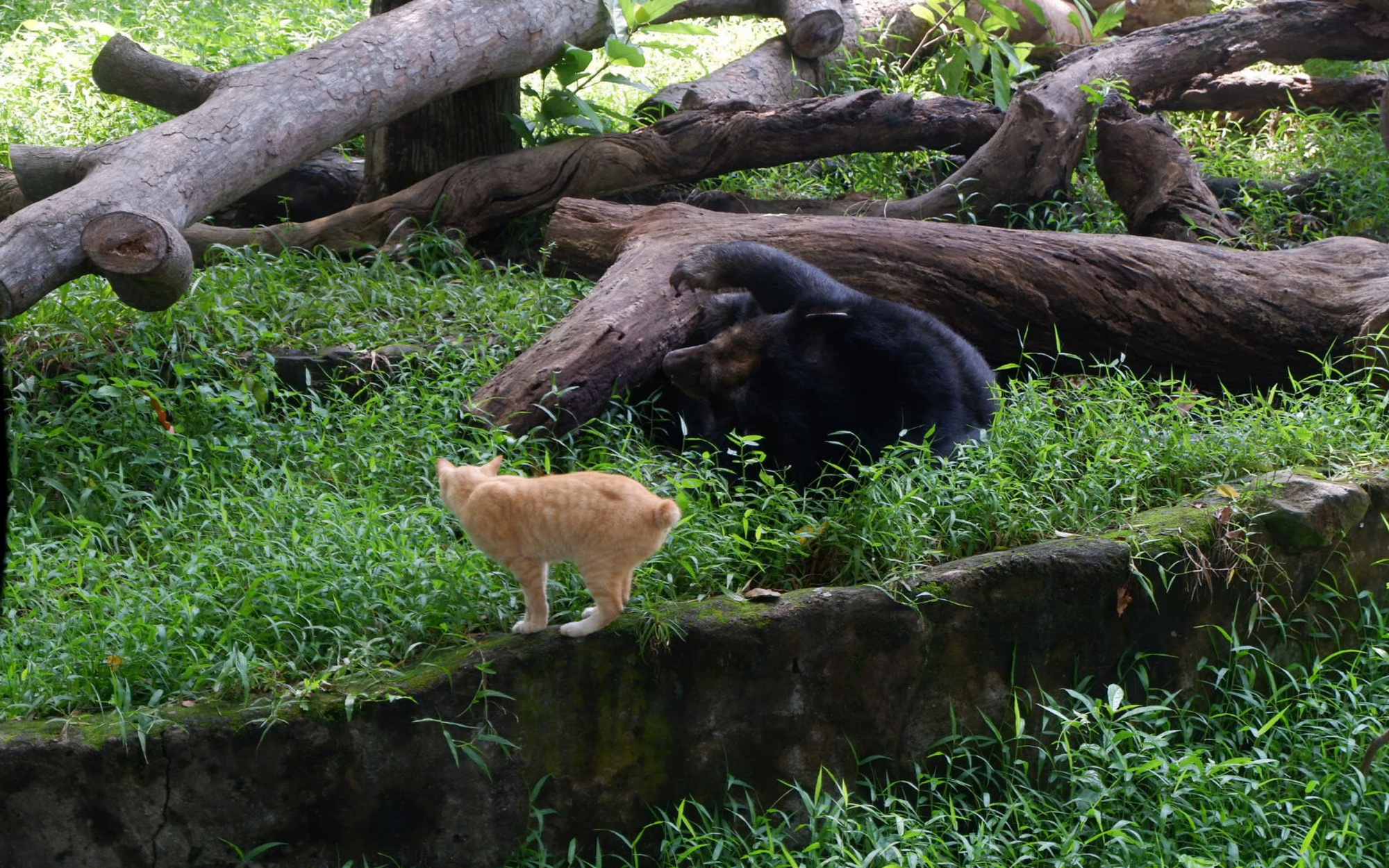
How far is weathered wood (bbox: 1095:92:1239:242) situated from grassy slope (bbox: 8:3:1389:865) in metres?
1.62

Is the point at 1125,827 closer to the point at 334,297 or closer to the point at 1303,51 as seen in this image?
the point at 334,297

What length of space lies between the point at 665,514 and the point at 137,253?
268 cm

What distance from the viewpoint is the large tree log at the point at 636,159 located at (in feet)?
21.2

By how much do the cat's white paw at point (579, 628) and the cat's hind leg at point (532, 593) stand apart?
82mm

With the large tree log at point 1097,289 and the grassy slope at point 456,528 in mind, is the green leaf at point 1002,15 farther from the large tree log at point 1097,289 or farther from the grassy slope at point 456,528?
the grassy slope at point 456,528

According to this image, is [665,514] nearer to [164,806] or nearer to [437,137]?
[164,806]

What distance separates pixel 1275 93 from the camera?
8.54 metres

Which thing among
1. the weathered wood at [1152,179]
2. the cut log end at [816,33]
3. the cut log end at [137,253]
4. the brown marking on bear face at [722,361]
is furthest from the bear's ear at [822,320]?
the cut log end at [816,33]

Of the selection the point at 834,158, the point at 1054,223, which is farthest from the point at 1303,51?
the point at 834,158

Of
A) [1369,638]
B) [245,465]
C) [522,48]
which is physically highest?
[522,48]

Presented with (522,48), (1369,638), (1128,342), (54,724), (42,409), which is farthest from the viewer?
(522,48)

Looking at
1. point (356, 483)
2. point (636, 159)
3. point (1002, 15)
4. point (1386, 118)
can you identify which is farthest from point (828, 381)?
point (1386, 118)

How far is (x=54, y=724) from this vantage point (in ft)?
9.10

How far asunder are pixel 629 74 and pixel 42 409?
630 cm
